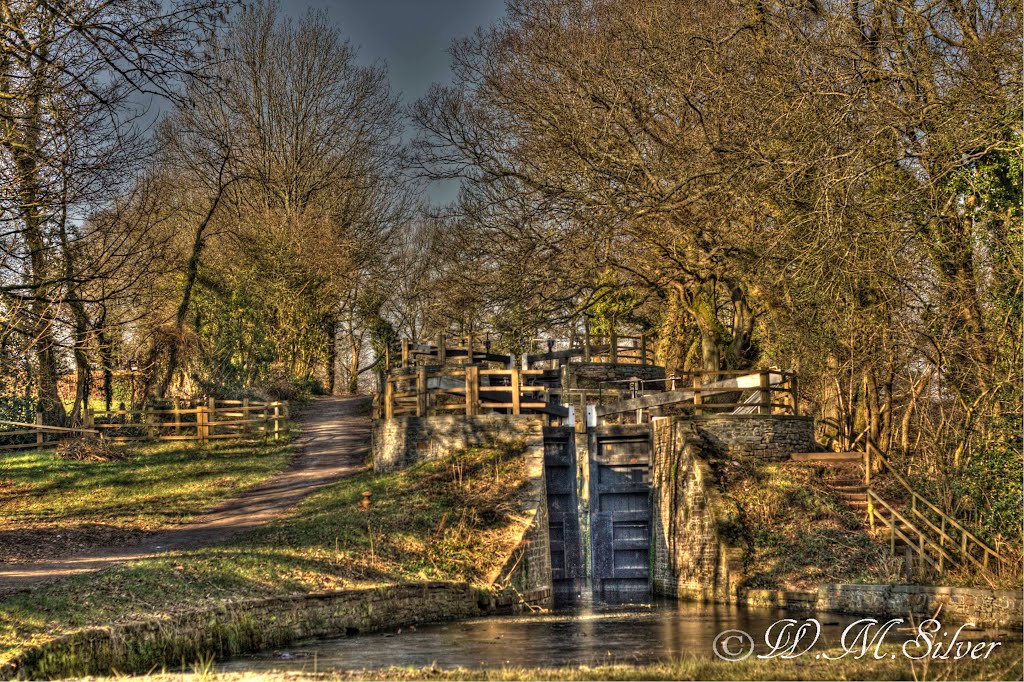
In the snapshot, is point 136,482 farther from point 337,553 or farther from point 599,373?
point 599,373

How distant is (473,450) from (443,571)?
17.0ft

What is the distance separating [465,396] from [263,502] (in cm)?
543

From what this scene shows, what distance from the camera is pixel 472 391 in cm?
2514

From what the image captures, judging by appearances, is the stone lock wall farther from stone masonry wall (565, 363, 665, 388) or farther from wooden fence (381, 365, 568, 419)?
stone masonry wall (565, 363, 665, 388)

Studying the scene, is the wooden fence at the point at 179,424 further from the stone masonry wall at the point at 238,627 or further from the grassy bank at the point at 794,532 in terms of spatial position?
the grassy bank at the point at 794,532

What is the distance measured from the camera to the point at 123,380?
117ft

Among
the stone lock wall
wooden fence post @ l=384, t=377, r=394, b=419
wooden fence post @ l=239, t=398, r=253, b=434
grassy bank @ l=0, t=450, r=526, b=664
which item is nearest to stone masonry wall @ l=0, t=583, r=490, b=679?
grassy bank @ l=0, t=450, r=526, b=664

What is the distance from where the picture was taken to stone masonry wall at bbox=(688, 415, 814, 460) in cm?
2348

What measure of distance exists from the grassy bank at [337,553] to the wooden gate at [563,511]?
144 centimetres

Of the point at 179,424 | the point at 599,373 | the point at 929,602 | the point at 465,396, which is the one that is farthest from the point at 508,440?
the point at 179,424

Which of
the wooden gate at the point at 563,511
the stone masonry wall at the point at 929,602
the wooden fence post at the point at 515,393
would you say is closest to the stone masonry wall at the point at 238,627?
the wooden gate at the point at 563,511

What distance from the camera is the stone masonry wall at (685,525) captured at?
69.0ft

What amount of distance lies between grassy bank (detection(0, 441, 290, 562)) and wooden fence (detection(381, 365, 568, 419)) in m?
3.87

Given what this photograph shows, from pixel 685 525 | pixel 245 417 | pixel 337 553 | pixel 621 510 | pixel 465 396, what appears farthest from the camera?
pixel 245 417
